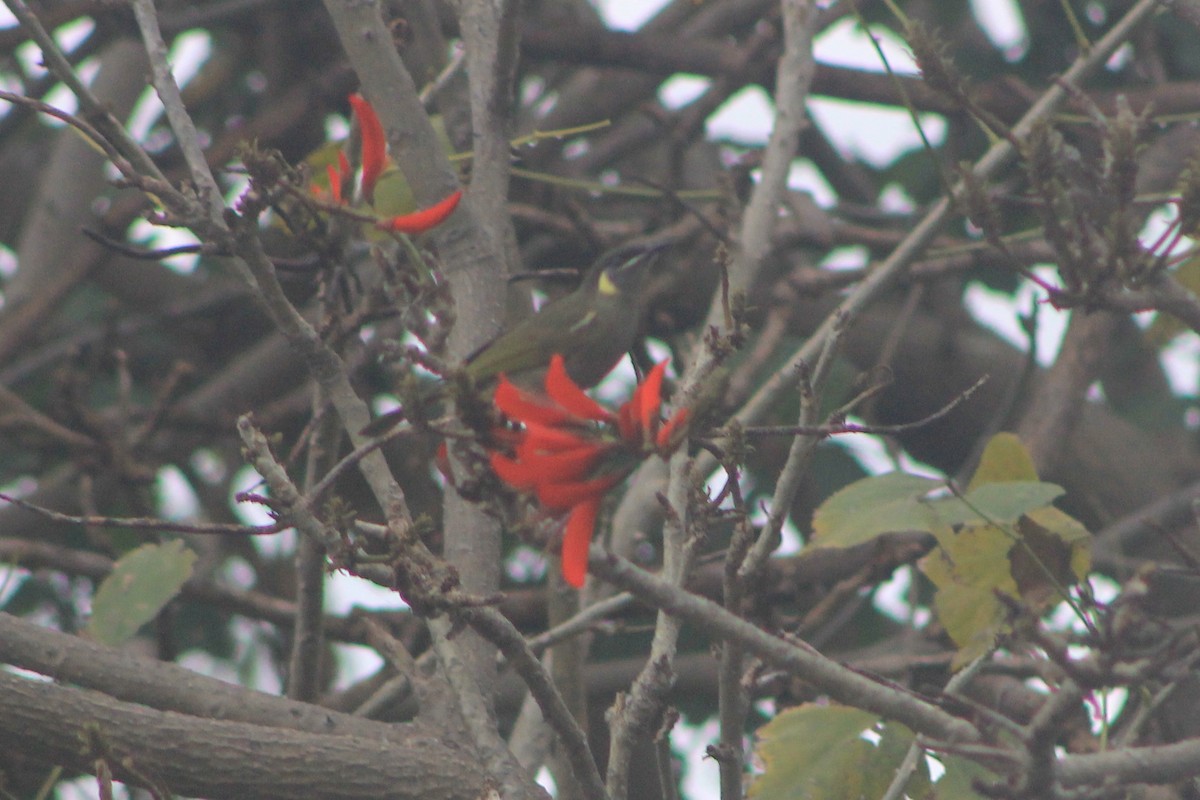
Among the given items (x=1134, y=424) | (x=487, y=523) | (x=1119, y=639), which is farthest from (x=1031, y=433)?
(x=1119, y=639)

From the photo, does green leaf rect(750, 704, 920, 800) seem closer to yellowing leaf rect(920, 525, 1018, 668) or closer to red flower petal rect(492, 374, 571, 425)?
yellowing leaf rect(920, 525, 1018, 668)

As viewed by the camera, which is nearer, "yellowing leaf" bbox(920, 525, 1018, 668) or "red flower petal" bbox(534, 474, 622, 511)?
"red flower petal" bbox(534, 474, 622, 511)

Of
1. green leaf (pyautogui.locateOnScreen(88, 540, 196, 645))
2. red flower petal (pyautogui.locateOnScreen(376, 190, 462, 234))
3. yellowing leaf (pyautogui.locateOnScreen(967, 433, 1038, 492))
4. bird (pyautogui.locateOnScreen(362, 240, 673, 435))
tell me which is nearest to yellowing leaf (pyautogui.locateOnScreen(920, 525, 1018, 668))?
yellowing leaf (pyautogui.locateOnScreen(967, 433, 1038, 492))

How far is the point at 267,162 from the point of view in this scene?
1.78 m

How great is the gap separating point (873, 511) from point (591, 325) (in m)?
1.53

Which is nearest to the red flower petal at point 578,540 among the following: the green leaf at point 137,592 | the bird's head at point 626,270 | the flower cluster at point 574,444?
the flower cluster at point 574,444

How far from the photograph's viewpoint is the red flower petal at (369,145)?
191 centimetres

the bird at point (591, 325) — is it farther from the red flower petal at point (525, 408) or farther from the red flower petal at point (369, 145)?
the red flower petal at point (525, 408)

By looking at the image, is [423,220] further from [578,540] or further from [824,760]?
[824,760]

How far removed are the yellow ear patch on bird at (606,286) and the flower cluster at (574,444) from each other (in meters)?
2.64

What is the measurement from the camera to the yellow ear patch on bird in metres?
3.96

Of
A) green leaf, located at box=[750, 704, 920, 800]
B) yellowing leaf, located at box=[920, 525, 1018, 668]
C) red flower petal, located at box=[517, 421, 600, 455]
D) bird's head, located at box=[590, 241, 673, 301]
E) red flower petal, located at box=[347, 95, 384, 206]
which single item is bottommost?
red flower petal, located at box=[517, 421, 600, 455]

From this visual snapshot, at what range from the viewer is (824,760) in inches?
88.4

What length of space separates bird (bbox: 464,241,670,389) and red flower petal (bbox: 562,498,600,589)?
144 cm
